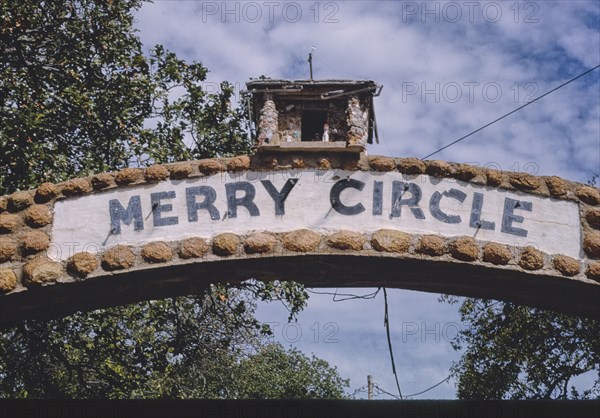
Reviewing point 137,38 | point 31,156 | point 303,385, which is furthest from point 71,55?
point 303,385

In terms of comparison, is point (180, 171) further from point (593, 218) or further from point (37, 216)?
point (593, 218)

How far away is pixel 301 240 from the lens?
471cm

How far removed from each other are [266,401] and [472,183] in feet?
7.64

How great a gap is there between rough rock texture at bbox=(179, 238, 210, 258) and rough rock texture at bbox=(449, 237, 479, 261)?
1803 mm

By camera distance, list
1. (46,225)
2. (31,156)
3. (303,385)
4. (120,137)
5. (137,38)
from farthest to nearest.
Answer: (303,385)
(137,38)
(120,137)
(31,156)
(46,225)

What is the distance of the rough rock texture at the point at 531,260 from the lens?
15.6 feet

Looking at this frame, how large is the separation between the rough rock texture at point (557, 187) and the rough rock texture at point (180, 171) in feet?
9.30

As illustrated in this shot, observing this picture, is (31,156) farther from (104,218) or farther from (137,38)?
(104,218)

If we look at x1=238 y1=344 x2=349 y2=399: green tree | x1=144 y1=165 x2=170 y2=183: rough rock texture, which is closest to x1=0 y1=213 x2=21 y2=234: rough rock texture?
x1=144 y1=165 x2=170 y2=183: rough rock texture

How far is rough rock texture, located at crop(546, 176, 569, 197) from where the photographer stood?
16.7 ft

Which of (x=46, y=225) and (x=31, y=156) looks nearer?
(x=46, y=225)

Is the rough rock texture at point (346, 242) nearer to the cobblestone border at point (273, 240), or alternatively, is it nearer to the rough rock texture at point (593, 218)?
the cobblestone border at point (273, 240)

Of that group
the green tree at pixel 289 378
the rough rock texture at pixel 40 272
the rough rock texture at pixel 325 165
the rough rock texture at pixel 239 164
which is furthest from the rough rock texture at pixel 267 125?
the green tree at pixel 289 378

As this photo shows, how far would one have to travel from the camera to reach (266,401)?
4.88m
